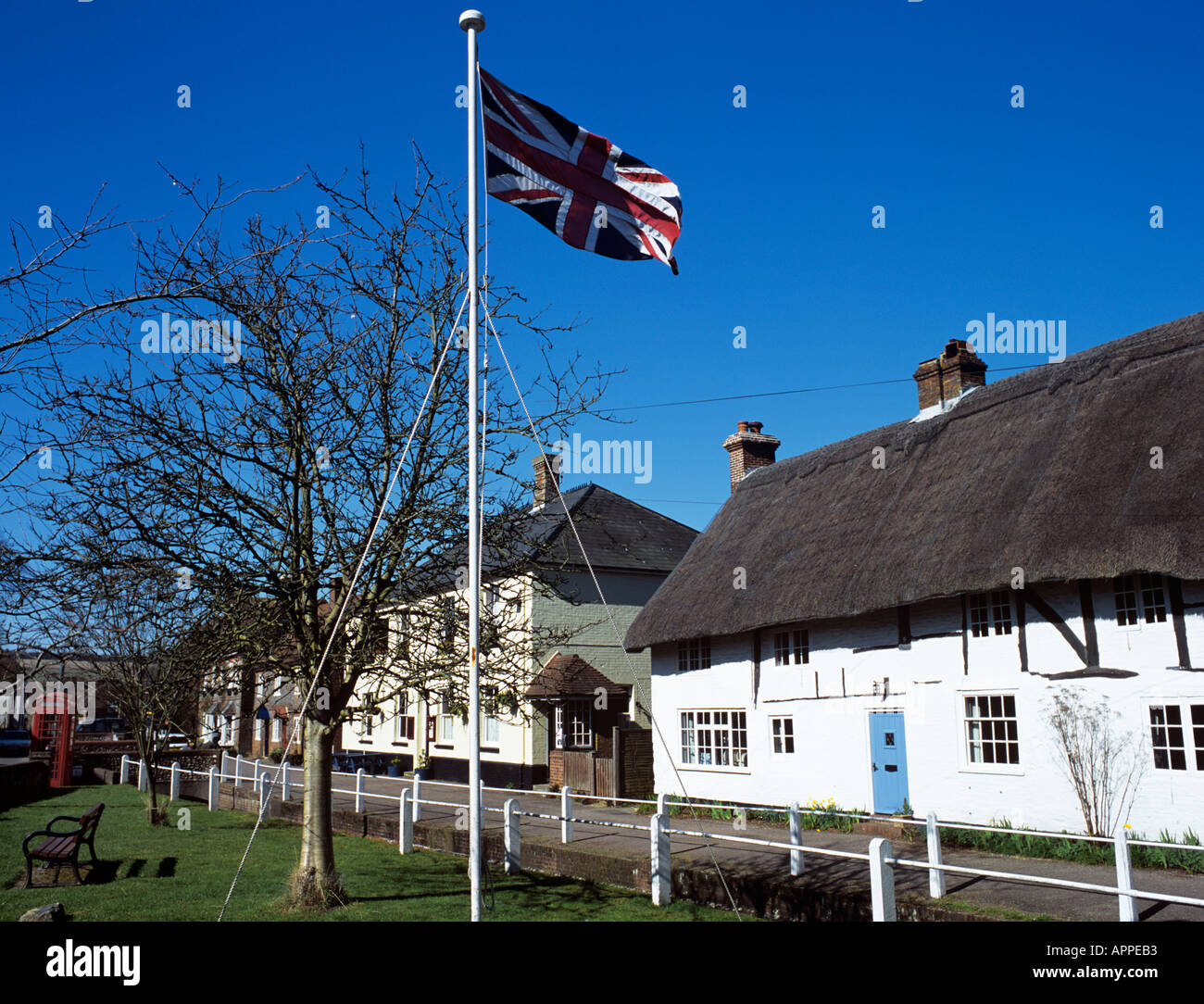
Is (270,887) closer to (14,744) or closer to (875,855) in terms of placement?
(875,855)

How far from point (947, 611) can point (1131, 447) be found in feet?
13.6

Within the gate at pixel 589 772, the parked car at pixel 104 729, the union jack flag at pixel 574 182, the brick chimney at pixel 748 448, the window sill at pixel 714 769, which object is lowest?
the parked car at pixel 104 729

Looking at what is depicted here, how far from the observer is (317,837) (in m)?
10.7

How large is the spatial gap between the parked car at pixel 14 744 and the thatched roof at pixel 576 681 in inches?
1234

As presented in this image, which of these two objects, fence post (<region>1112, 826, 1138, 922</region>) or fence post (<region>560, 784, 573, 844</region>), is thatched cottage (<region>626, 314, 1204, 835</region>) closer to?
fence post (<region>560, 784, 573, 844</region>)

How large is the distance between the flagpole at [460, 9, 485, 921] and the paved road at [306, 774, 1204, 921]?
188 inches

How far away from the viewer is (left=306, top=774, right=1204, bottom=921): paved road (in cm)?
1031

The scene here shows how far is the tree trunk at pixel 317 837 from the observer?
34.3 ft

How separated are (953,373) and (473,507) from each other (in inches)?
700

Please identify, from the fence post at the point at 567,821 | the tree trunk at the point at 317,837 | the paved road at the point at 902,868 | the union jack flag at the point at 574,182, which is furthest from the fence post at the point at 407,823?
the union jack flag at the point at 574,182

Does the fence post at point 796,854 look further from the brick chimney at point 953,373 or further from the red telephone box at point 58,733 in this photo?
the red telephone box at point 58,733
